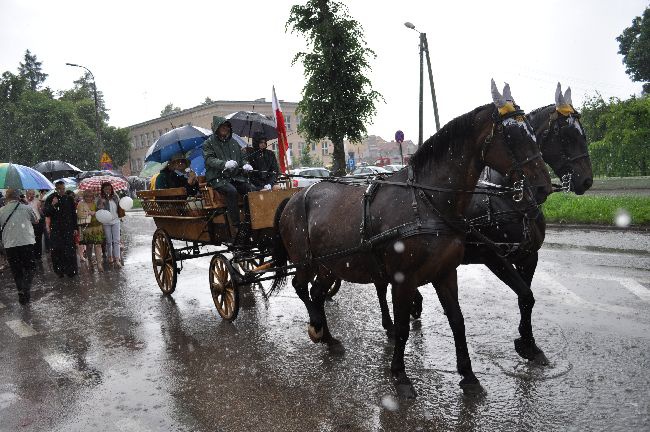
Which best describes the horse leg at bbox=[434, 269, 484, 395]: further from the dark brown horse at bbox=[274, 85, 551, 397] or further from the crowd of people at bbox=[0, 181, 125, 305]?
the crowd of people at bbox=[0, 181, 125, 305]

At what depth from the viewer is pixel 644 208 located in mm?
12758

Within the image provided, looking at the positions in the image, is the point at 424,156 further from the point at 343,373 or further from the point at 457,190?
the point at 343,373

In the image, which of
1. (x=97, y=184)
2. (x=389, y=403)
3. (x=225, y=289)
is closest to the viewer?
(x=389, y=403)

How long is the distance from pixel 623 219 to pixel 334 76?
1464 cm

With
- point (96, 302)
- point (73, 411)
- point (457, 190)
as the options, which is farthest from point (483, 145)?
point (96, 302)

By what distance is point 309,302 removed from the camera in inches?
235

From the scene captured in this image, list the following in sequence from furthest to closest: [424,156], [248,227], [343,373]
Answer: [248,227], [343,373], [424,156]

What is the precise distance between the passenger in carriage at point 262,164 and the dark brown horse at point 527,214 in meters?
3.43

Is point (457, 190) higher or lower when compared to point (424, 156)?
lower

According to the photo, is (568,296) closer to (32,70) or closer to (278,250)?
(278,250)

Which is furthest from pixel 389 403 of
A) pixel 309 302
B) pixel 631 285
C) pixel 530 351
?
pixel 631 285

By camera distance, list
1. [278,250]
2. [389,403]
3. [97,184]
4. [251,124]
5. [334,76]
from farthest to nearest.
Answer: [334,76] < [97,184] < [251,124] < [278,250] < [389,403]

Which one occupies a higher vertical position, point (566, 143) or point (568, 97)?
point (568, 97)

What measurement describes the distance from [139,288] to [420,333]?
5.80 m
